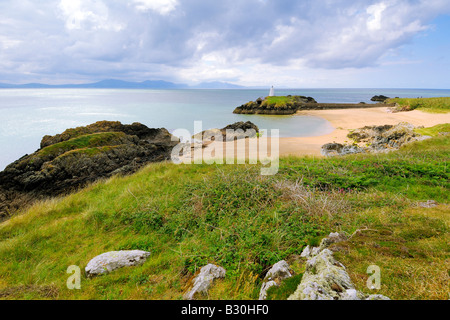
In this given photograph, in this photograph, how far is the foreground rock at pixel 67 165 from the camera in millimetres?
10203

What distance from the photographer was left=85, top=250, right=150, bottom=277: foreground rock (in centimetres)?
400

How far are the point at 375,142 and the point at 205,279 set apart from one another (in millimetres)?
20348

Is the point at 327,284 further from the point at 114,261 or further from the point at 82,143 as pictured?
the point at 82,143

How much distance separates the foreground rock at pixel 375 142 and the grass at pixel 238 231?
24.9 ft

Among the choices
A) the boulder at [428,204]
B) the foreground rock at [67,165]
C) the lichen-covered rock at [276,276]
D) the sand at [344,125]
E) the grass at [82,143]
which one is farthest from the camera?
the sand at [344,125]

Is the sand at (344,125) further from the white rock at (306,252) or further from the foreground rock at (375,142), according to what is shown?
the white rock at (306,252)

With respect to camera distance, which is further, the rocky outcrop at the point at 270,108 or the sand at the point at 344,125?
the rocky outcrop at the point at 270,108

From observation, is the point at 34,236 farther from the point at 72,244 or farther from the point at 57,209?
the point at 57,209

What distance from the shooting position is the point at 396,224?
416 centimetres

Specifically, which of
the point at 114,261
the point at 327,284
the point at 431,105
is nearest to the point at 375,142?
the point at 327,284

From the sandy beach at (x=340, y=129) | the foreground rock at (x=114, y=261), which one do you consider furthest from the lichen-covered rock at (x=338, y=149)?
the foreground rock at (x=114, y=261)

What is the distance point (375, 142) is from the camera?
18.9 meters
